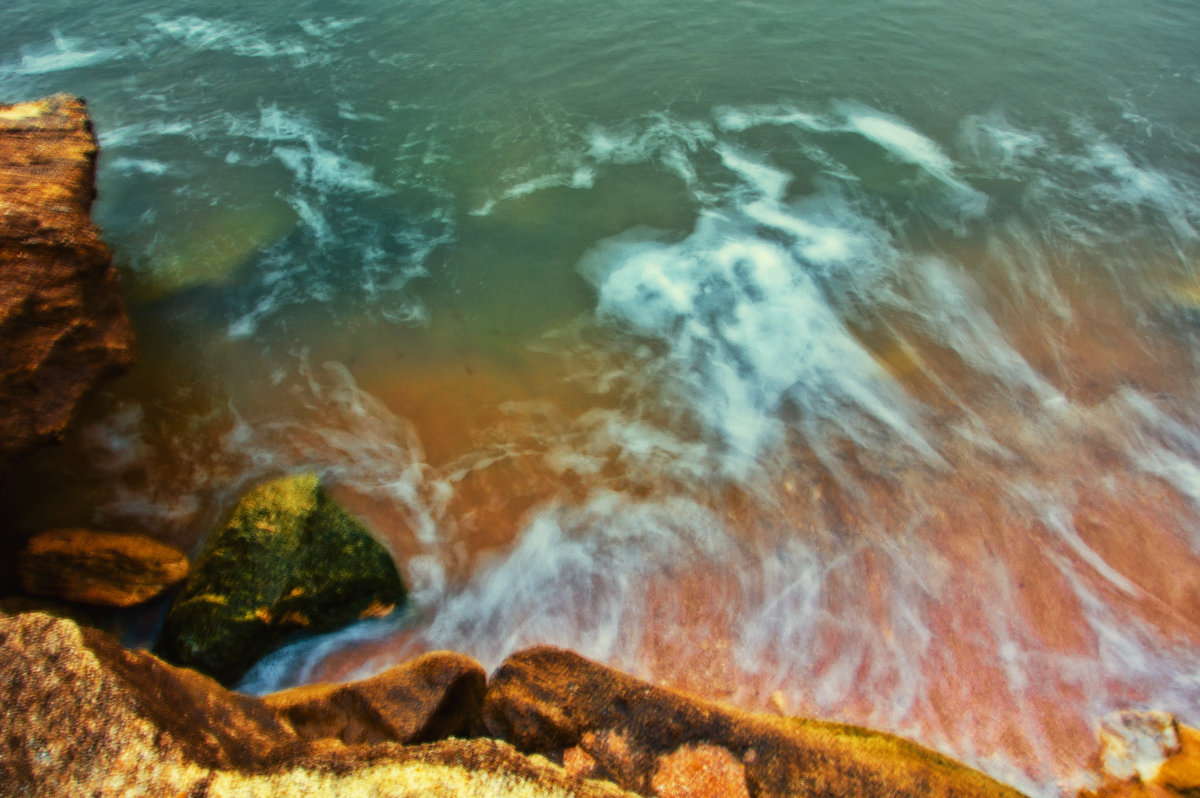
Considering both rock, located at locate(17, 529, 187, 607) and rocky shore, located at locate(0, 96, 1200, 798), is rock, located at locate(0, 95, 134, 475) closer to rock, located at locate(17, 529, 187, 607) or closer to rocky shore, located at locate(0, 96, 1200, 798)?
rocky shore, located at locate(0, 96, 1200, 798)

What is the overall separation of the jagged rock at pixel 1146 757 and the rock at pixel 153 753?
3.12 meters

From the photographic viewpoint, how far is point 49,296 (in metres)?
4.66

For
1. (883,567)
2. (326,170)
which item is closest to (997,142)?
(883,567)

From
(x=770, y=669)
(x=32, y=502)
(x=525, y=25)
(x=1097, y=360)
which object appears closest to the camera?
(x=770, y=669)

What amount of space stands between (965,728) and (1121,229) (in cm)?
681

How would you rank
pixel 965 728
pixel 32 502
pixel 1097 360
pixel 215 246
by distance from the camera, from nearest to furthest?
pixel 965 728 < pixel 32 502 < pixel 1097 360 < pixel 215 246

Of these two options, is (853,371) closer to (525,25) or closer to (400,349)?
(400,349)

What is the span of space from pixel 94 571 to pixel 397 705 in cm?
281

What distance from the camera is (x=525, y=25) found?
453 inches

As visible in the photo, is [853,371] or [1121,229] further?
[1121,229]

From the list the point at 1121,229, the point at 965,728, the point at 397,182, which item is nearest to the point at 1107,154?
the point at 1121,229

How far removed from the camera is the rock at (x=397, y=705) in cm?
333

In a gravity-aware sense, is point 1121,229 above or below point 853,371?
above

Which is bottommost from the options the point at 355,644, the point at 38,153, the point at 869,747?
the point at 355,644
